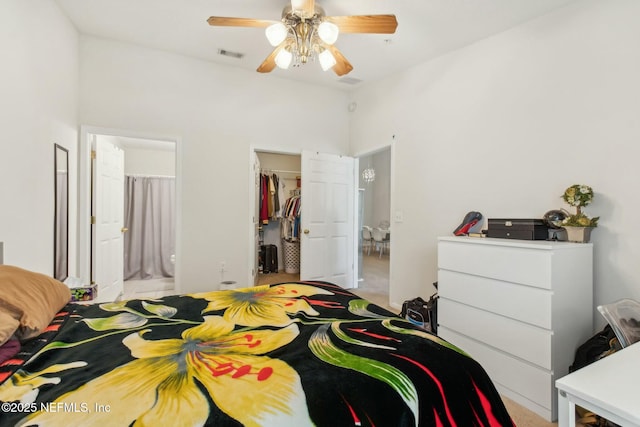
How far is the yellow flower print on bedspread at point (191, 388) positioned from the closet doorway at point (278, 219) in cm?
361

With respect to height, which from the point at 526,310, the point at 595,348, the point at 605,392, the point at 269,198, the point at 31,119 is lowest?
the point at 595,348

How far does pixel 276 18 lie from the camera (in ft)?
8.45

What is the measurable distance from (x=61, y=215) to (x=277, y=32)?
91.4 inches

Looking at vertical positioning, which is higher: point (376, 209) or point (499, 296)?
point (376, 209)

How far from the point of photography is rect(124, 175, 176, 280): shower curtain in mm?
4984

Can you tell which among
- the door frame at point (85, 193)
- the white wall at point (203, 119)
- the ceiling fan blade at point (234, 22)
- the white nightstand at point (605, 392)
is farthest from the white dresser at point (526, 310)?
the door frame at point (85, 193)

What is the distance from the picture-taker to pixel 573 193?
6.50 ft

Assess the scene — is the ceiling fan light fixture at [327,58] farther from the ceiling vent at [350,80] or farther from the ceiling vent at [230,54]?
the ceiling vent at [350,80]

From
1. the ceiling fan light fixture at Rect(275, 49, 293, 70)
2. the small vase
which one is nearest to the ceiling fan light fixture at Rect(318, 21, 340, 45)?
the ceiling fan light fixture at Rect(275, 49, 293, 70)

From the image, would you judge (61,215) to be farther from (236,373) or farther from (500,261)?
(500,261)

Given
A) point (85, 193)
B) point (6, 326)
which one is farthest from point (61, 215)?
point (6, 326)

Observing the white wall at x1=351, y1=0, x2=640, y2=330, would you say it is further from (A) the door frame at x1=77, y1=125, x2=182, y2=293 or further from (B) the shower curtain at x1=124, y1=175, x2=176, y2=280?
(B) the shower curtain at x1=124, y1=175, x2=176, y2=280

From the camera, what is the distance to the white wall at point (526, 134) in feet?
6.22

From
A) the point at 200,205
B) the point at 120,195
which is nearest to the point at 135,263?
the point at 120,195
